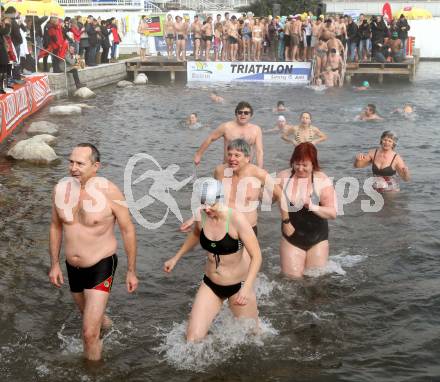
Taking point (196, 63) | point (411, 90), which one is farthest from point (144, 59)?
point (411, 90)

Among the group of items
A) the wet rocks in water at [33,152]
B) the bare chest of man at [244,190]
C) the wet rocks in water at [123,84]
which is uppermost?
the bare chest of man at [244,190]

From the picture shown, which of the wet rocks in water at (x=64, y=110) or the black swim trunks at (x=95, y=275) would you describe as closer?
the black swim trunks at (x=95, y=275)

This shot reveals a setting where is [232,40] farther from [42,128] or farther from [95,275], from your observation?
[95,275]

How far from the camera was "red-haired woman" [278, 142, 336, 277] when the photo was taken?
6289 mm

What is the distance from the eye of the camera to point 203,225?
5.18 metres

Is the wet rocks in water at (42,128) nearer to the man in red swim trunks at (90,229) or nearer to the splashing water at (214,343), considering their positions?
the splashing water at (214,343)

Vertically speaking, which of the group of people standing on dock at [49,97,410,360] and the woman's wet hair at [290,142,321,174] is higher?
the woman's wet hair at [290,142,321,174]

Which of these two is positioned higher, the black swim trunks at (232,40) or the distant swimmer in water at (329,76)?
the black swim trunks at (232,40)

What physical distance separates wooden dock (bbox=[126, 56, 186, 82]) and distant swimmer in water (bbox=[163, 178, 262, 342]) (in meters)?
23.0

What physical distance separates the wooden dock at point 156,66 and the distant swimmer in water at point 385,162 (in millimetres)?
Result: 18314

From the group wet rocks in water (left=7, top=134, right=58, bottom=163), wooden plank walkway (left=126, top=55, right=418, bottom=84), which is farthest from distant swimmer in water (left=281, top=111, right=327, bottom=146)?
wooden plank walkway (left=126, top=55, right=418, bottom=84)

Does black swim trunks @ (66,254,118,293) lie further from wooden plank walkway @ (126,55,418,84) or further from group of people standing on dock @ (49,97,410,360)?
wooden plank walkway @ (126,55,418,84)

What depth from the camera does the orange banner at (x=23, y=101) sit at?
47.3ft

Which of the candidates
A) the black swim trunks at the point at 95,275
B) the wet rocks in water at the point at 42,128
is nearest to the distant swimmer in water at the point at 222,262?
the black swim trunks at the point at 95,275
